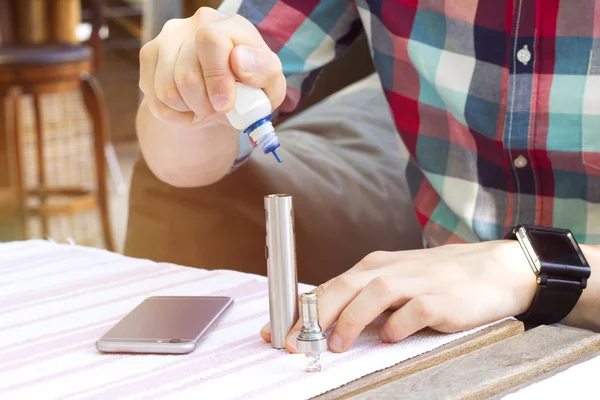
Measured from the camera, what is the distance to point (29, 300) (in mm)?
685

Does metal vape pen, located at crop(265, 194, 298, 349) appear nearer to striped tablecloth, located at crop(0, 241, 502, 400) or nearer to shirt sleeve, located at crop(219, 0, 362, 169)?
striped tablecloth, located at crop(0, 241, 502, 400)

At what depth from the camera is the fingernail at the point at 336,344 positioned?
0.53 m

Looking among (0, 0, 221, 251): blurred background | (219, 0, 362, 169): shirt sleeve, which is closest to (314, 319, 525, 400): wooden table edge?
(219, 0, 362, 169): shirt sleeve

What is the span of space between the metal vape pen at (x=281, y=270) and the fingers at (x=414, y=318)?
0.06 m

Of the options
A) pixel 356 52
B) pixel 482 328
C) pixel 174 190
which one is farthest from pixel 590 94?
pixel 356 52

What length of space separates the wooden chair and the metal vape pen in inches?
81.0

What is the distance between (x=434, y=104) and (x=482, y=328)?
0.43m

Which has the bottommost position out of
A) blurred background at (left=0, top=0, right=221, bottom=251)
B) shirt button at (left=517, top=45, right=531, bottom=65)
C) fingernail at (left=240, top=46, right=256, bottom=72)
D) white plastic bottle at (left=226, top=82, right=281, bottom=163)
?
blurred background at (left=0, top=0, right=221, bottom=251)

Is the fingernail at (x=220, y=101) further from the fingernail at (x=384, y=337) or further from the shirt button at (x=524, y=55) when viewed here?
the shirt button at (x=524, y=55)

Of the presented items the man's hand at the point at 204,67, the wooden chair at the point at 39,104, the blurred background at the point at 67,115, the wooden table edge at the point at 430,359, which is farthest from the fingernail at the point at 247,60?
the wooden chair at the point at 39,104

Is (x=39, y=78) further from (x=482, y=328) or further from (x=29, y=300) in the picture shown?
(x=482, y=328)

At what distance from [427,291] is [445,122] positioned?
41cm

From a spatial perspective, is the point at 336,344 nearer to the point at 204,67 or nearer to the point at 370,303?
the point at 370,303

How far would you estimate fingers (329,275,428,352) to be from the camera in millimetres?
534
